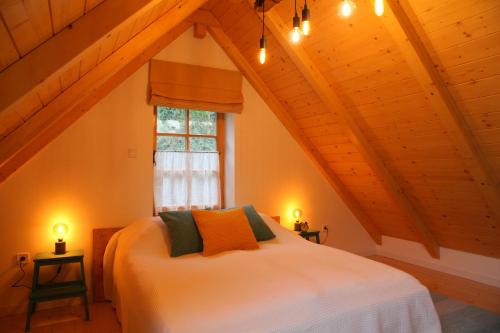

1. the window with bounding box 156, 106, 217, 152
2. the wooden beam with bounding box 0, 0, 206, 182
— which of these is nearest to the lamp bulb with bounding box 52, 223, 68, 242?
the wooden beam with bounding box 0, 0, 206, 182

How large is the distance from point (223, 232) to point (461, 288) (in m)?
2.35

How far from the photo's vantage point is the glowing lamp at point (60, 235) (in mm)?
2695

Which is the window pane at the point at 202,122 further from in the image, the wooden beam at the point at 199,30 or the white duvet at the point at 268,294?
the white duvet at the point at 268,294

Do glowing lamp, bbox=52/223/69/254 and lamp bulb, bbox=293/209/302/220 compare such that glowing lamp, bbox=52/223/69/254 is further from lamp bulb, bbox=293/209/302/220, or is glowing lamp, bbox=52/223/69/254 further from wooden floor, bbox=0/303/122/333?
lamp bulb, bbox=293/209/302/220

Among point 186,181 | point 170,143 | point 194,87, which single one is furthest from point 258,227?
point 194,87

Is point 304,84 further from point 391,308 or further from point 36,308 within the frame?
point 36,308

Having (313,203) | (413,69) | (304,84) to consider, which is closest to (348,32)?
(413,69)

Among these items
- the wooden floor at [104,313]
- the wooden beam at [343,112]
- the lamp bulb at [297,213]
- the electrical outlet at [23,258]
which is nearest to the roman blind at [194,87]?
the wooden beam at [343,112]

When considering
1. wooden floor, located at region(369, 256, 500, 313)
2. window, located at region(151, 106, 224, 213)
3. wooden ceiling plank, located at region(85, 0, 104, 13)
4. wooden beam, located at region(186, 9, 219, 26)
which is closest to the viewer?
wooden ceiling plank, located at region(85, 0, 104, 13)

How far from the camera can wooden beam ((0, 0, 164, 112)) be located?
40.7 inches

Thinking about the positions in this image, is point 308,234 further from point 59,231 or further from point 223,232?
point 59,231

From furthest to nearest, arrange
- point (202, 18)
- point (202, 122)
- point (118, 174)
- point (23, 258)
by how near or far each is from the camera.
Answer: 1. point (202, 122)
2. point (202, 18)
3. point (118, 174)
4. point (23, 258)

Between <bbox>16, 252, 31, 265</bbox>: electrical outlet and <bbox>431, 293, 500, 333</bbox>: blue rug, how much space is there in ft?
10.5

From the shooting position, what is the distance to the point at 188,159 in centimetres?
344
